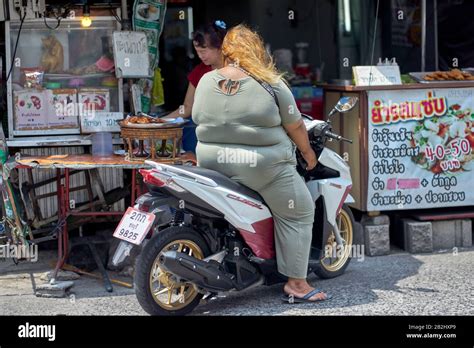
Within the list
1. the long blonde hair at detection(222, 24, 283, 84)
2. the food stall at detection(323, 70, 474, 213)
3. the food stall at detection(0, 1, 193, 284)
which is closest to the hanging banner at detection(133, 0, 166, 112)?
the food stall at detection(0, 1, 193, 284)

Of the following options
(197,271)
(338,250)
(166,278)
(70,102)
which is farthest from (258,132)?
(70,102)

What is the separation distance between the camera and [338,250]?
697 centimetres

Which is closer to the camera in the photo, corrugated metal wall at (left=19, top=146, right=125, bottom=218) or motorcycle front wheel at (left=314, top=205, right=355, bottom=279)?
motorcycle front wheel at (left=314, top=205, right=355, bottom=279)

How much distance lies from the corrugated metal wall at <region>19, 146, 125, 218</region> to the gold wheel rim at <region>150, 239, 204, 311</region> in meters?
1.85

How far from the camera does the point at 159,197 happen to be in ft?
19.5

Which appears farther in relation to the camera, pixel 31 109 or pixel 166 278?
pixel 31 109

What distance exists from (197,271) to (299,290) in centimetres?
86

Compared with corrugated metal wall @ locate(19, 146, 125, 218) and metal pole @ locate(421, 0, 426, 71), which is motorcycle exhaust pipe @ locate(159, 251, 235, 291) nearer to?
corrugated metal wall @ locate(19, 146, 125, 218)

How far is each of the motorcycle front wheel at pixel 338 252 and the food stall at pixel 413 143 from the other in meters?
0.58

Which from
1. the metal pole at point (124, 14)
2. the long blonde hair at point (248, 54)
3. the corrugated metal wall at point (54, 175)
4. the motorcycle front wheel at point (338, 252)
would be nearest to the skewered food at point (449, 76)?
the motorcycle front wheel at point (338, 252)

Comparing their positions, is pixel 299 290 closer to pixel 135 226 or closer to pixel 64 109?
pixel 135 226

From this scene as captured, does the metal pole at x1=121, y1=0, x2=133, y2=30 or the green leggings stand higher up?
the metal pole at x1=121, y1=0, x2=133, y2=30

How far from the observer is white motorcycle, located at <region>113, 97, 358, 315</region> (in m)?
5.77
